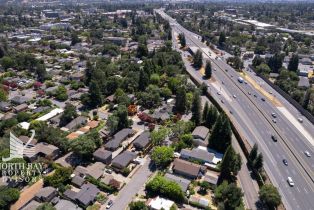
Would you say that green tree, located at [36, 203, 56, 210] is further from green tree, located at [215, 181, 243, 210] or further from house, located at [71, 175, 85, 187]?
green tree, located at [215, 181, 243, 210]

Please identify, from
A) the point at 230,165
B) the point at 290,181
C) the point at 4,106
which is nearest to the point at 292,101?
the point at 290,181

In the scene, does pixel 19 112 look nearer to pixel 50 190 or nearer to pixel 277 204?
pixel 50 190

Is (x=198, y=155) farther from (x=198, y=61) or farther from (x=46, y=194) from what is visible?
(x=198, y=61)

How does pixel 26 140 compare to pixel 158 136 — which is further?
pixel 26 140

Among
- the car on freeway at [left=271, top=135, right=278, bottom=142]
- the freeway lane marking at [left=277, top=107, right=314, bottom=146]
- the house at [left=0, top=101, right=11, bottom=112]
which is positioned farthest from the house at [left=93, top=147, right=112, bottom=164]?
the freeway lane marking at [left=277, top=107, right=314, bottom=146]

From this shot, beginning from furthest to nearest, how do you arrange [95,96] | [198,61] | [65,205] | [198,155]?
[198,61] → [95,96] → [198,155] → [65,205]
